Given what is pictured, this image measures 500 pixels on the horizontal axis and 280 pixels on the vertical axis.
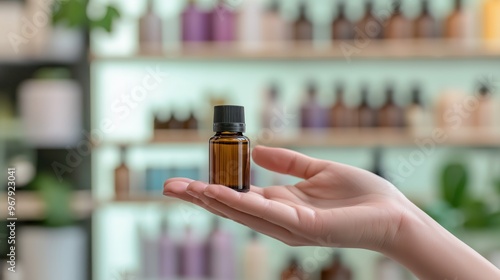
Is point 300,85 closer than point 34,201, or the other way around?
point 34,201

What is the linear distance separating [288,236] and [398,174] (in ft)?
6.67

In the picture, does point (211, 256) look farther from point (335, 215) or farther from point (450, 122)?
point (335, 215)

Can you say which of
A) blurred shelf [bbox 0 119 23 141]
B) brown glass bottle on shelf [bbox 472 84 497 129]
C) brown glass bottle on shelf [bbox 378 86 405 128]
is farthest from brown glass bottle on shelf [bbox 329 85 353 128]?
blurred shelf [bbox 0 119 23 141]

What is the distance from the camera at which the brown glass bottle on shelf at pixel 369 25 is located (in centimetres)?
257

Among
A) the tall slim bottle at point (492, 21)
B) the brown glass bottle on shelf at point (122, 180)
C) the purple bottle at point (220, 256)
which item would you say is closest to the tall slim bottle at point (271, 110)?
the purple bottle at point (220, 256)

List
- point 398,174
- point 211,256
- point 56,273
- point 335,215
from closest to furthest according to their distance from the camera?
1. point 335,215
2. point 56,273
3. point 211,256
4. point 398,174

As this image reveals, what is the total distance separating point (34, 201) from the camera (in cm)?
246

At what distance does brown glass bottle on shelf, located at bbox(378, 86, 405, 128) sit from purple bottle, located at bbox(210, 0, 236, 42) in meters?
0.66

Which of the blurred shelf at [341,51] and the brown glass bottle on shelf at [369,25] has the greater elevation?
the brown glass bottle on shelf at [369,25]

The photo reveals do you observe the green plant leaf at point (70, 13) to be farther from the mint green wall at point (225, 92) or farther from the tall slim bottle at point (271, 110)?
the tall slim bottle at point (271, 110)

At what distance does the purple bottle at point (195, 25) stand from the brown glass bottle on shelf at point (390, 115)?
0.75 meters

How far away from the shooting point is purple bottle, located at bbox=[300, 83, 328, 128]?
2.57 meters

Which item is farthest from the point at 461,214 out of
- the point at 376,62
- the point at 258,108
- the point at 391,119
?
the point at 258,108

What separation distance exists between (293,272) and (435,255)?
1.84 metres
